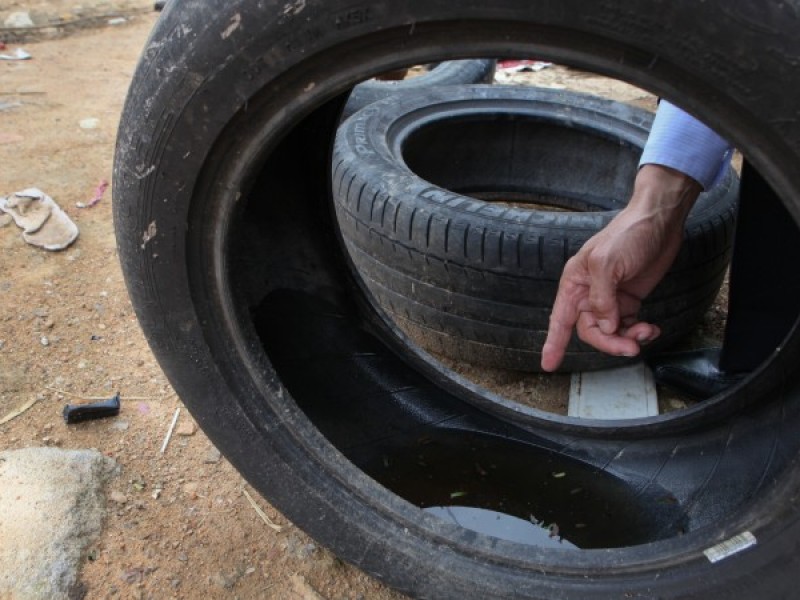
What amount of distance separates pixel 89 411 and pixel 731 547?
162cm

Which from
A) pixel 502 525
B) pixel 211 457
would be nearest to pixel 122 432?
pixel 211 457

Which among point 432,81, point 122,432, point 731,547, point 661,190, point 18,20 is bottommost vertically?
point 18,20

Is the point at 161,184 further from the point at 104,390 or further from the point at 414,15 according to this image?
the point at 104,390

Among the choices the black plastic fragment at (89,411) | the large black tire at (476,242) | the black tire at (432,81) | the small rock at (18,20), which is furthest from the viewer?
the small rock at (18,20)

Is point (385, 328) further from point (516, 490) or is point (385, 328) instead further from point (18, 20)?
point (18, 20)

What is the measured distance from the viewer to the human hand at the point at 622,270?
71.2 inches

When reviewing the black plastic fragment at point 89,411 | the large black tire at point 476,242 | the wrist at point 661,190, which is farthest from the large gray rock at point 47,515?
the wrist at point 661,190

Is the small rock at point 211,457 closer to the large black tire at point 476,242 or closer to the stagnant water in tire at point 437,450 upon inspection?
the stagnant water in tire at point 437,450

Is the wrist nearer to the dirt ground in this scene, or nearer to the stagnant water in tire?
the stagnant water in tire

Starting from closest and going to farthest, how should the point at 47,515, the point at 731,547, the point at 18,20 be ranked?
the point at 731,547, the point at 47,515, the point at 18,20

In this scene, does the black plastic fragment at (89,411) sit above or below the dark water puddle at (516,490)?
below

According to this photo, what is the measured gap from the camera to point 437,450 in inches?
80.0

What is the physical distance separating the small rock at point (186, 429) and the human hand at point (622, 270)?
0.96m

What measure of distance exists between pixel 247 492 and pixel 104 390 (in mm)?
617
